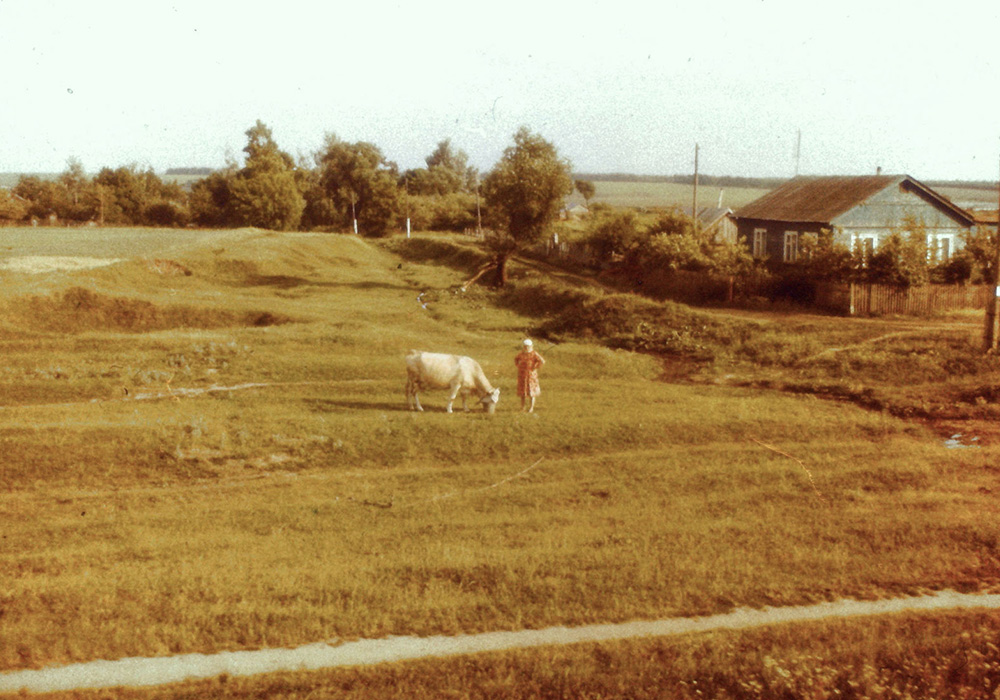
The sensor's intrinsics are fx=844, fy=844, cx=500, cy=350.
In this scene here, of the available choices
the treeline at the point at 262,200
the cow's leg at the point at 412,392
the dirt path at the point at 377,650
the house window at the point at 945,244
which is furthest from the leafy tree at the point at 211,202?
the dirt path at the point at 377,650

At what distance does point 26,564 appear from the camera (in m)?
13.9

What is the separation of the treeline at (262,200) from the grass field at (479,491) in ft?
255

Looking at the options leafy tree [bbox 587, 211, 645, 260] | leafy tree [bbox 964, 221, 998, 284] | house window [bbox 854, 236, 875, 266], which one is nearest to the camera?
house window [bbox 854, 236, 875, 266]

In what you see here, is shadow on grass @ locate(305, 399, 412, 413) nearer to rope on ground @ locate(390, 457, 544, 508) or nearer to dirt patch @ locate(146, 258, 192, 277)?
rope on ground @ locate(390, 457, 544, 508)

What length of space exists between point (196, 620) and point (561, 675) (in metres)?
5.37

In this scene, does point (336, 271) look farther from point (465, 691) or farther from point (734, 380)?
point (465, 691)

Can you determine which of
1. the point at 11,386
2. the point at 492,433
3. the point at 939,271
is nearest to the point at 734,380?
the point at 492,433

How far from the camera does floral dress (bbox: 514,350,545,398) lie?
2325cm

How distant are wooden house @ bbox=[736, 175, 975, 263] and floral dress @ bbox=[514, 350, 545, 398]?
26.5 meters

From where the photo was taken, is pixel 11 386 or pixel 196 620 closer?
pixel 196 620

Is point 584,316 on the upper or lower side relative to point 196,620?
upper

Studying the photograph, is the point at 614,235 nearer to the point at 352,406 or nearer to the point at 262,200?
the point at 352,406

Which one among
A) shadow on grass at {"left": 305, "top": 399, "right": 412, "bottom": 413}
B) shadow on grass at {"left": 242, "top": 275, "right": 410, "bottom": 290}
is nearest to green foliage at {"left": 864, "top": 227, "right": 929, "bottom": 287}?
shadow on grass at {"left": 305, "top": 399, "right": 412, "bottom": 413}

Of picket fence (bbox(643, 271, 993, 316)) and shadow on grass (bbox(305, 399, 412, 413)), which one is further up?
picket fence (bbox(643, 271, 993, 316))
